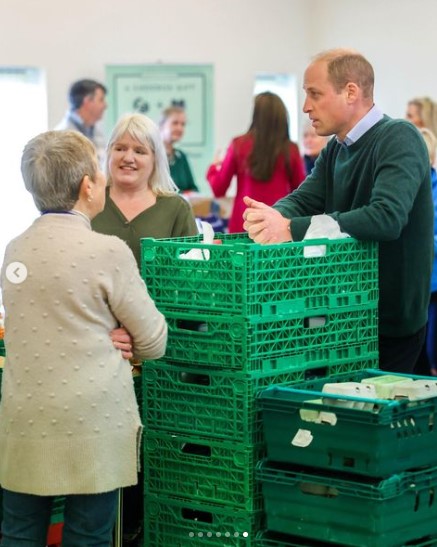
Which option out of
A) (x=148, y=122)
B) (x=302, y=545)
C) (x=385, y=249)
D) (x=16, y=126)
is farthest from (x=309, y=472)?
(x=16, y=126)

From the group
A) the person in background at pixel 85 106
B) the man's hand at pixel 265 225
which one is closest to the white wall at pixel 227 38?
the person in background at pixel 85 106

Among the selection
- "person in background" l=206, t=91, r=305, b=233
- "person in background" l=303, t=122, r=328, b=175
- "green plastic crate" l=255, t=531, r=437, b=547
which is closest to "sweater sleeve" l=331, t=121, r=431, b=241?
"green plastic crate" l=255, t=531, r=437, b=547

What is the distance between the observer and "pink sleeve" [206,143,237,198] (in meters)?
6.43

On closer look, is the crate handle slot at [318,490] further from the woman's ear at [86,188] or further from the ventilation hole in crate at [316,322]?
the woman's ear at [86,188]

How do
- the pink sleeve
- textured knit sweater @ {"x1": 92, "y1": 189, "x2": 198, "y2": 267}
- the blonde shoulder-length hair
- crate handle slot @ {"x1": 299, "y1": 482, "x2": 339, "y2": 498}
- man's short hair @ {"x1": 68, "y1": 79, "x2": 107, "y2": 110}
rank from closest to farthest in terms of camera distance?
crate handle slot @ {"x1": 299, "y1": 482, "x2": 339, "y2": 498}, textured knit sweater @ {"x1": 92, "y1": 189, "x2": 198, "y2": 267}, the blonde shoulder-length hair, the pink sleeve, man's short hair @ {"x1": 68, "y1": 79, "x2": 107, "y2": 110}

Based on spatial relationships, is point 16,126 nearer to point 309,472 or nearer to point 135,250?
point 135,250

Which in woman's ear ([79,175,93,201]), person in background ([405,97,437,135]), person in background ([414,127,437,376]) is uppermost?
person in background ([405,97,437,135])

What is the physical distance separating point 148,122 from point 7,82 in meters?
4.72

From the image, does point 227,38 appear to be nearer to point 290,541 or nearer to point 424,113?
point 424,113

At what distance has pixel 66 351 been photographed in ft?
8.55

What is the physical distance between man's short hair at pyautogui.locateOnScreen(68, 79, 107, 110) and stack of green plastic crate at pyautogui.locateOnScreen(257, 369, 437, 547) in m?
5.46

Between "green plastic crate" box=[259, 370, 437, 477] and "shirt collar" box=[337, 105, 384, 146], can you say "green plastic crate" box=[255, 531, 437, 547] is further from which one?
"shirt collar" box=[337, 105, 384, 146]

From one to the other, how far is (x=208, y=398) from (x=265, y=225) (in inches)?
20.2

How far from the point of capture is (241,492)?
9.73ft
